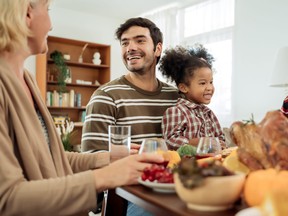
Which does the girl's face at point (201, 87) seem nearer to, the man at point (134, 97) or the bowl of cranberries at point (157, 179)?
the man at point (134, 97)

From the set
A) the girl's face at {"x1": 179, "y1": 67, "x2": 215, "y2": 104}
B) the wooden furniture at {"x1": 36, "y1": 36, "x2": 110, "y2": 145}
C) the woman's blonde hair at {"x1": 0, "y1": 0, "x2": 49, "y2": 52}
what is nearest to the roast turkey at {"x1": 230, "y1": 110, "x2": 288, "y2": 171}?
the woman's blonde hair at {"x1": 0, "y1": 0, "x2": 49, "y2": 52}

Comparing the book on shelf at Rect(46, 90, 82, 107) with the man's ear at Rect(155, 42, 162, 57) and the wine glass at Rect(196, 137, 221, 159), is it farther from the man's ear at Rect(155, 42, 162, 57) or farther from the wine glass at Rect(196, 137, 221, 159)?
the wine glass at Rect(196, 137, 221, 159)

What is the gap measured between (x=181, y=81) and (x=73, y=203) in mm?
1500

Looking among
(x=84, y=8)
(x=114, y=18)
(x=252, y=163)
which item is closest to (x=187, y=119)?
(x=252, y=163)

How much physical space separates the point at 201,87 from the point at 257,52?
2422mm

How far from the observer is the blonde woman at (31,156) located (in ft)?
2.63

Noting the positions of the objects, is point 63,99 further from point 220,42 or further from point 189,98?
point 189,98

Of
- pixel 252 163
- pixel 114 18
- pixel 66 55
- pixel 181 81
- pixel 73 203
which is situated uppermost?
pixel 114 18

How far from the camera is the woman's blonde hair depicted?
0.94m

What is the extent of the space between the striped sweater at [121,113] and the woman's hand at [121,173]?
3.11ft

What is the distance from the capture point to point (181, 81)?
7.26ft

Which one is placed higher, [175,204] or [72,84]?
[72,84]

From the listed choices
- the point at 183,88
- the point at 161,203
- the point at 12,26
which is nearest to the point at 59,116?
the point at 183,88

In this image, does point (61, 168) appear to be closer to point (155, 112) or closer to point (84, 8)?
point (155, 112)
